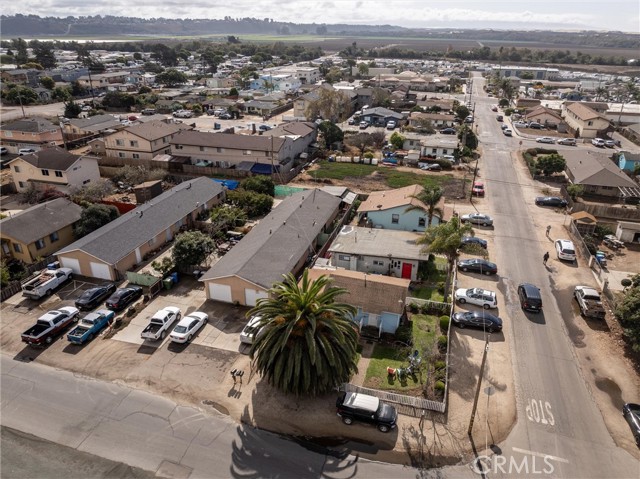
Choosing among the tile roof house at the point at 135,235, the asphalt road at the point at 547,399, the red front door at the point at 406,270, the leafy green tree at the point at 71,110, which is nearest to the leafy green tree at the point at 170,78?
the leafy green tree at the point at 71,110

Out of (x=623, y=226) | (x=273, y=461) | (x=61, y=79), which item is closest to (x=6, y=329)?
(x=273, y=461)

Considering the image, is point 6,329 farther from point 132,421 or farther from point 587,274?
point 587,274

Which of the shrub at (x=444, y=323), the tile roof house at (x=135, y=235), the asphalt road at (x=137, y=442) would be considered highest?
the tile roof house at (x=135, y=235)

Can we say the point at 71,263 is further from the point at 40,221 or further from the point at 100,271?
the point at 40,221

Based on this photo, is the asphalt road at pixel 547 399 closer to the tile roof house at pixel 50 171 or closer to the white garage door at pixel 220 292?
the white garage door at pixel 220 292

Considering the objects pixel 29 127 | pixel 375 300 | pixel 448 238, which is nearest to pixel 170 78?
pixel 29 127

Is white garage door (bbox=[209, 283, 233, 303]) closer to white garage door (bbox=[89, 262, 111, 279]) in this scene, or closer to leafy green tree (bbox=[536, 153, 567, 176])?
white garage door (bbox=[89, 262, 111, 279])
